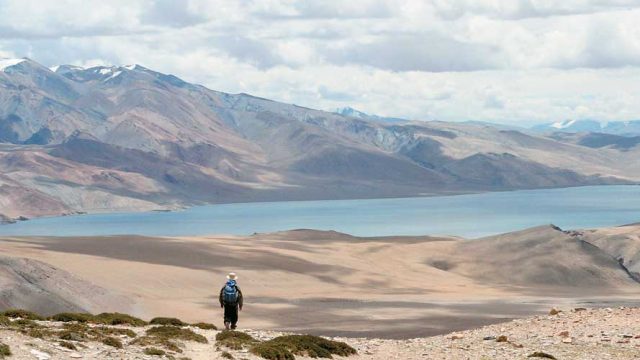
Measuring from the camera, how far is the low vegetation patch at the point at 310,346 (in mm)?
35312

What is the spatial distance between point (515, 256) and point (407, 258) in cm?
1968

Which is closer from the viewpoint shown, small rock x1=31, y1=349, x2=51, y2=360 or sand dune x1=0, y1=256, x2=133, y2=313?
small rock x1=31, y1=349, x2=51, y2=360

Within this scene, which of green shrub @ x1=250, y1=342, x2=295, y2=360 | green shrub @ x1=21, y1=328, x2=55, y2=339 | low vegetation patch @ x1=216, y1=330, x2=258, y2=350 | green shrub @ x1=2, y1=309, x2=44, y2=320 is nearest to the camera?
green shrub @ x1=21, y1=328, x2=55, y2=339

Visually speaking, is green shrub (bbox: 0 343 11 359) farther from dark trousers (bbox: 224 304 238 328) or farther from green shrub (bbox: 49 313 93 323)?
green shrub (bbox: 49 313 93 323)

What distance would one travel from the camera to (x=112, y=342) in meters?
32.2

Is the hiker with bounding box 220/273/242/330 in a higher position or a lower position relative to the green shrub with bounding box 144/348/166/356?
higher

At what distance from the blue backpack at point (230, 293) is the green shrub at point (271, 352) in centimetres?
488

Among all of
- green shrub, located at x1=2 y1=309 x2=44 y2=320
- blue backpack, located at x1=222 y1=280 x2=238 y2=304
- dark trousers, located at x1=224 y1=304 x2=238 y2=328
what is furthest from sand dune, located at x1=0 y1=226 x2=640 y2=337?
green shrub, located at x1=2 y1=309 x2=44 y2=320

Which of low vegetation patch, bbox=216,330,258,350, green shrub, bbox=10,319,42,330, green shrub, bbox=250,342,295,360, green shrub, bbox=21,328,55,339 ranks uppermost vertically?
green shrub, bbox=10,319,42,330

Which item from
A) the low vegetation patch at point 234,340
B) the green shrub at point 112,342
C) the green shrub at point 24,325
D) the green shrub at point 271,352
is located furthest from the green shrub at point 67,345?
the green shrub at point 271,352

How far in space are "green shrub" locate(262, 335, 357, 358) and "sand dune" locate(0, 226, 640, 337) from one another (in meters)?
41.1

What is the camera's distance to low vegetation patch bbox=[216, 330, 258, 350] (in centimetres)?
3447

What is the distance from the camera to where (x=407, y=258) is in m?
176

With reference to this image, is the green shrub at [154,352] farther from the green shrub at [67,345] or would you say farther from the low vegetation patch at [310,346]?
the low vegetation patch at [310,346]
